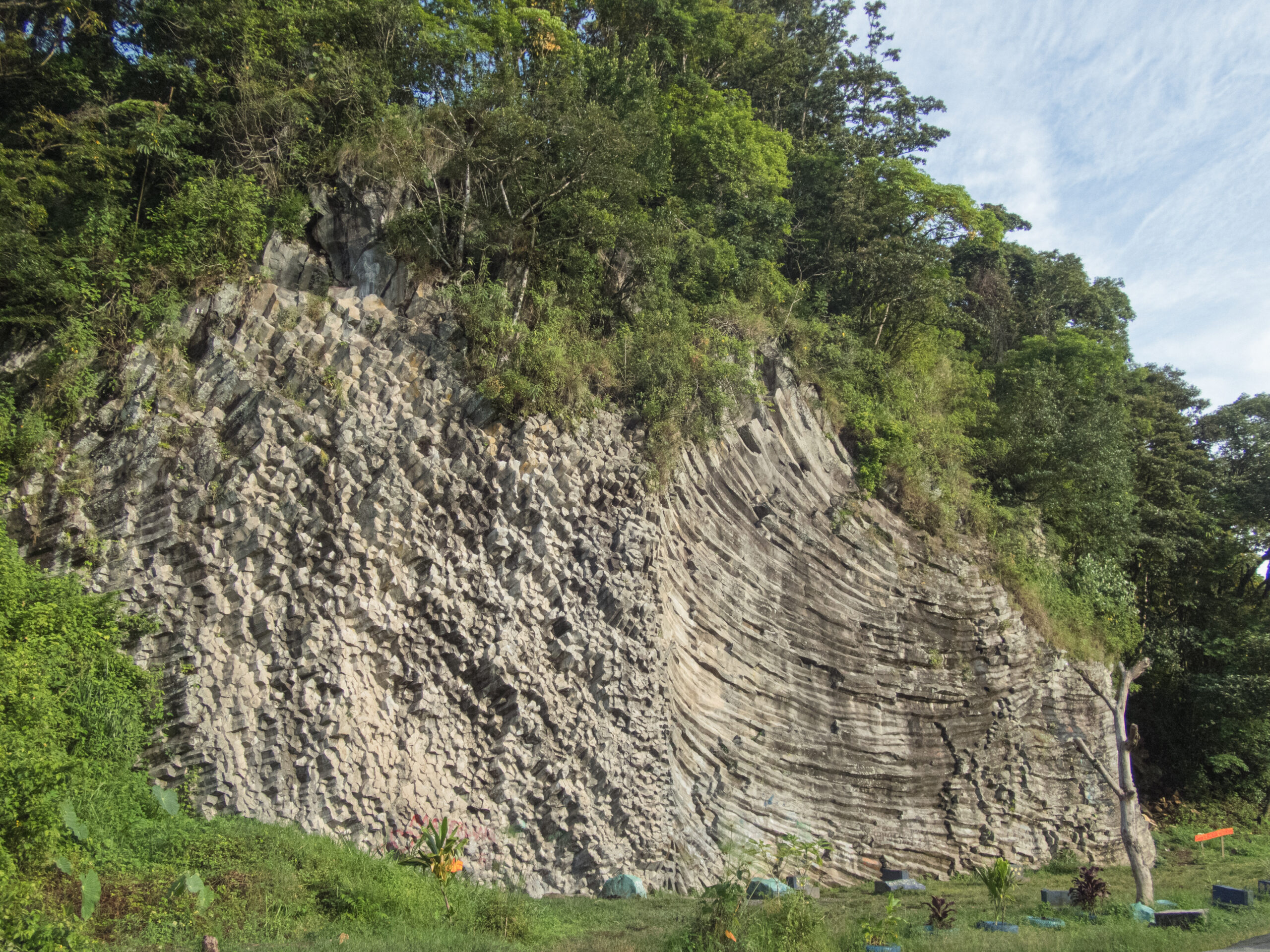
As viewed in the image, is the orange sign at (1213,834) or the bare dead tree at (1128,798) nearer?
the bare dead tree at (1128,798)

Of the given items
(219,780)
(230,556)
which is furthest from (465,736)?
(230,556)

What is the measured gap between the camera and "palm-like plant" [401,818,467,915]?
8.10 metres

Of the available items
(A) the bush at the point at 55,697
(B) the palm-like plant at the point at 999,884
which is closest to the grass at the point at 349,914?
(B) the palm-like plant at the point at 999,884

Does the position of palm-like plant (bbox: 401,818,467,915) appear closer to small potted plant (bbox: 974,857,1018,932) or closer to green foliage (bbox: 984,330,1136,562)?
small potted plant (bbox: 974,857,1018,932)

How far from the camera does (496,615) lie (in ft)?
32.9

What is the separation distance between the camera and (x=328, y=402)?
31.9 ft

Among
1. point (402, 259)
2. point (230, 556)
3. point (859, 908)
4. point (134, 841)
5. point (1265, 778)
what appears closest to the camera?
point (134, 841)

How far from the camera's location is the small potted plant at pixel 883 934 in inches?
305

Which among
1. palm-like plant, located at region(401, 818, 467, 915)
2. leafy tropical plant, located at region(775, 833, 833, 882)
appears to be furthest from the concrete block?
palm-like plant, located at region(401, 818, 467, 915)

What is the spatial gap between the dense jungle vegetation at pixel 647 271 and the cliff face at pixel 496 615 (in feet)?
2.14

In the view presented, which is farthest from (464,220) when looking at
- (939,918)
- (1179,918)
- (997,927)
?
(1179,918)

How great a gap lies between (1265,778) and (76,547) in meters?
23.6

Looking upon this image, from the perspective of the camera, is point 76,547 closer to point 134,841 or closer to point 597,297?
point 134,841

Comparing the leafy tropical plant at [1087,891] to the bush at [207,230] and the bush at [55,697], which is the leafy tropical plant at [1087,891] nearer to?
the bush at [55,697]
